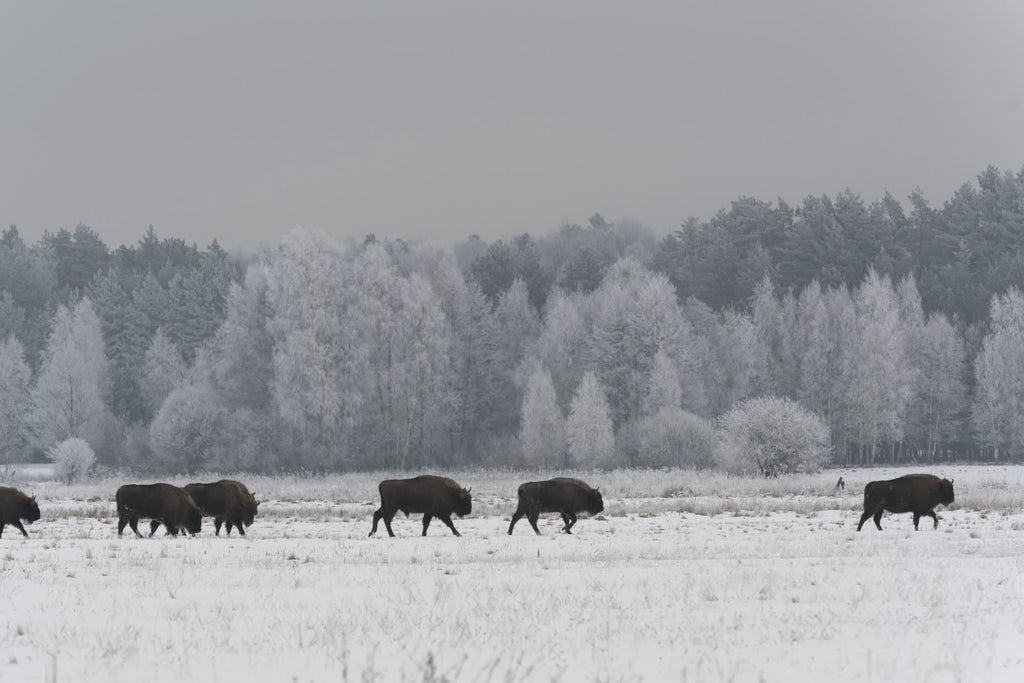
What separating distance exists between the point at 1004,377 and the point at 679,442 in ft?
93.3

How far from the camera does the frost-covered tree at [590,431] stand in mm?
66312

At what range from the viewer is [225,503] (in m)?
26.8

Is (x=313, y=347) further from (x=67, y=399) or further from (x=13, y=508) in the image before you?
(x=13, y=508)

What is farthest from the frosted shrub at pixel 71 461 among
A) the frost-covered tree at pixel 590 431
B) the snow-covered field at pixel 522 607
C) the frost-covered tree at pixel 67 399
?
the snow-covered field at pixel 522 607

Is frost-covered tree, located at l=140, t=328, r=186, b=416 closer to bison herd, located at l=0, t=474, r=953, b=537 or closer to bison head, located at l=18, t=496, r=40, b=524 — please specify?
bison head, located at l=18, t=496, r=40, b=524

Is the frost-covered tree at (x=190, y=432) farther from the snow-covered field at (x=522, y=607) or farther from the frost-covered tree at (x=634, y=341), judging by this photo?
the snow-covered field at (x=522, y=607)

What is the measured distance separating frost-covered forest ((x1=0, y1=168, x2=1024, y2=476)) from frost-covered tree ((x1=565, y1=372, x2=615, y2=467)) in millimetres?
134

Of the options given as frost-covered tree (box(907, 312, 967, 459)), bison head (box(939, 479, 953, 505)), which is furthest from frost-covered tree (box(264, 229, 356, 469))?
bison head (box(939, 479, 953, 505))

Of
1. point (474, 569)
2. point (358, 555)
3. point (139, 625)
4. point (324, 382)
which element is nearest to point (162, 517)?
point (358, 555)

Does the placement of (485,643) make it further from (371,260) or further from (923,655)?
(371,260)

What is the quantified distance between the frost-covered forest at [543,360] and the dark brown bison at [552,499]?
2931cm

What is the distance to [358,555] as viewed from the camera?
19719mm

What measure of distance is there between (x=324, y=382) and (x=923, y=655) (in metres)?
59.3

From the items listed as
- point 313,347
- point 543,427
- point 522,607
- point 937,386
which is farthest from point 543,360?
point 522,607
